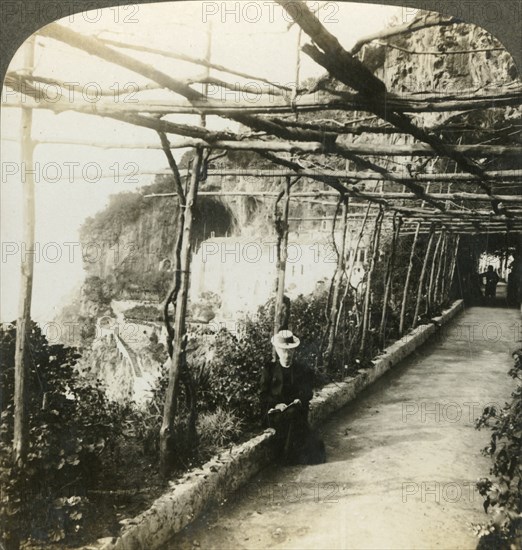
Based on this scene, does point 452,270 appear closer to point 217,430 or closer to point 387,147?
point 387,147

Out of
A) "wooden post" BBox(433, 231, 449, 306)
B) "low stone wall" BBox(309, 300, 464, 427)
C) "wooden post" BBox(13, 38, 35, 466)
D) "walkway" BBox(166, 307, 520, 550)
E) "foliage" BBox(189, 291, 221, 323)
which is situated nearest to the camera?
"wooden post" BBox(13, 38, 35, 466)

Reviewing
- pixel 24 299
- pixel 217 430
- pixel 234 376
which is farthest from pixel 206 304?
pixel 24 299

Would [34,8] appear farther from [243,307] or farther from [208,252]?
[243,307]

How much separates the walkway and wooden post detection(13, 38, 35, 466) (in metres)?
1.36

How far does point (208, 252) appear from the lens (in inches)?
383

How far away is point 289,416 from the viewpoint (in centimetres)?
557

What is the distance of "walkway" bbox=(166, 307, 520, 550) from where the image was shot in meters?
4.03

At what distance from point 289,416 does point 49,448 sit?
104 inches

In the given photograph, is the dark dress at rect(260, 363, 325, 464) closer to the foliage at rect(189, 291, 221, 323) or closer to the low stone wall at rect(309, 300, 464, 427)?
the low stone wall at rect(309, 300, 464, 427)

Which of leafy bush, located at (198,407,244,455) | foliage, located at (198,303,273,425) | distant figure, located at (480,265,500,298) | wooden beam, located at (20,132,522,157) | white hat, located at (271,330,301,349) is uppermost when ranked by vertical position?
wooden beam, located at (20,132,522,157)

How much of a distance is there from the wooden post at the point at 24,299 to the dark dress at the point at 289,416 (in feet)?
8.48

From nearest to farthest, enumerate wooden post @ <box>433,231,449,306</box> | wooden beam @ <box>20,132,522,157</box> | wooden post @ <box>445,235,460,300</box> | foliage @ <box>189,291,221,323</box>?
wooden beam @ <box>20,132,522,157</box> → foliage @ <box>189,291,221,323</box> → wooden post @ <box>433,231,449,306</box> → wooden post @ <box>445,235,460,300</box>

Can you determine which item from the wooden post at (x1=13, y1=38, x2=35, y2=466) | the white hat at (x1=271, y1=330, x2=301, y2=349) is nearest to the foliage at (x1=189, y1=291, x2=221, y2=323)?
the white hat at (x1=271, y1=330, x2=301, y2=349)

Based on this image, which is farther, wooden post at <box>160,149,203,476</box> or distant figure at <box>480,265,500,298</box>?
distant figure at <box>480,265,500,298</box>
